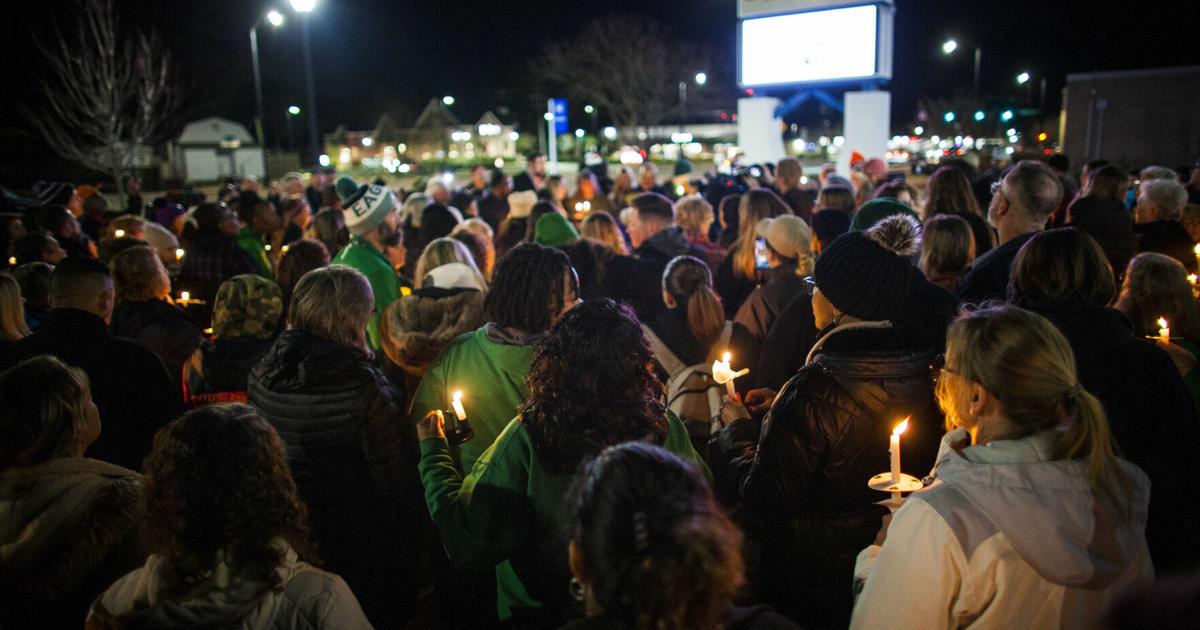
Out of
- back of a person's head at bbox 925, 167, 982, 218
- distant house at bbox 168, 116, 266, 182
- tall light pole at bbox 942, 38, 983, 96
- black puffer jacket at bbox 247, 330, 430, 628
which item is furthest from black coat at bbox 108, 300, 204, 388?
distant house at bbox 168, 116, 266, 182

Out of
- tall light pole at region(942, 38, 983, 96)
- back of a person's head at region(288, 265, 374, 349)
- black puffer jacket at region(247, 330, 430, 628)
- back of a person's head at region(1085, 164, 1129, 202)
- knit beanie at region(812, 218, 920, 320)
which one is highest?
tall light pole at region(942, 38, 983, 96)

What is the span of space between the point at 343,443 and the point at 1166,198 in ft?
21.3

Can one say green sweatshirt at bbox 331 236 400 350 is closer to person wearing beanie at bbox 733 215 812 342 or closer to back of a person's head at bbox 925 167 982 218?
person wearing beanie at bbox 733 215 812 342

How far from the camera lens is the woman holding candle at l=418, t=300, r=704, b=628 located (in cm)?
246

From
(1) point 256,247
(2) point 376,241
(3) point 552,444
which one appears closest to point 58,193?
(1) point 256,247

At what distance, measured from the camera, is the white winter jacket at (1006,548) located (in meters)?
1.95

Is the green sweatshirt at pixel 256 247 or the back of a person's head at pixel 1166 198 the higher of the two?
the back of a person's head at pixel 1166 198

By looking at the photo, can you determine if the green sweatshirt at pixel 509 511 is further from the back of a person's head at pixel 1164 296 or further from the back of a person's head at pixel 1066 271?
the back of a person's head at pixel 1164 296

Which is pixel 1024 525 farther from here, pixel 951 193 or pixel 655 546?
pixel 951 193

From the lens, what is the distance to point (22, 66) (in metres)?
34.0

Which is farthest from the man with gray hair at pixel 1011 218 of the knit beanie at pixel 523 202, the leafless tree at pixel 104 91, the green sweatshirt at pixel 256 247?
the leafless tree at pixel 104 91

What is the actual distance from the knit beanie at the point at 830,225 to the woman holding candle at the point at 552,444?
396 centimetres

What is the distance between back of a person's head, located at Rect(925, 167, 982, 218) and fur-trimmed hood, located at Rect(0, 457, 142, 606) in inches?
236

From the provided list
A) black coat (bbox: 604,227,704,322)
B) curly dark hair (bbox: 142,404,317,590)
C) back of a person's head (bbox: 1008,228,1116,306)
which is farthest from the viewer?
black coat (bbox: 604,227,704,322)
